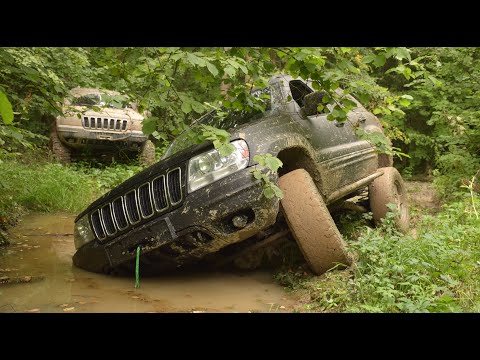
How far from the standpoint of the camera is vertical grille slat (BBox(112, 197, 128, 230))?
11.8ft

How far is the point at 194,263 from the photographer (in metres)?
4.18

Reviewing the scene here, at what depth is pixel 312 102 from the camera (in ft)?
12.7

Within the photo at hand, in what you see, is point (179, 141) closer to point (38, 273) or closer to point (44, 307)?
point (38, 273)

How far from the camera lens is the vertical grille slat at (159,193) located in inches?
134

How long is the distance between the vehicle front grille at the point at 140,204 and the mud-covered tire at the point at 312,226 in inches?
33.8

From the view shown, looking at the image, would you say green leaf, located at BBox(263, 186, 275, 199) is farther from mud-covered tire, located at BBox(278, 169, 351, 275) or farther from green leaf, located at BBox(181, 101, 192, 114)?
green leaf, located at BBox(181, 101, 192, 114)

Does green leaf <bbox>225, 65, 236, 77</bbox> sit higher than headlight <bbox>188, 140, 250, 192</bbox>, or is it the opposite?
green leaf <bbox>225, 65, 236, 77</bbox>

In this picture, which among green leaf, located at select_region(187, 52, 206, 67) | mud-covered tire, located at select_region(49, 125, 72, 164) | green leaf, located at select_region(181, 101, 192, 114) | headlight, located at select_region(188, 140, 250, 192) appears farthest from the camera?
mud-covered tire, located at select_region(49, 125, 72, 164)

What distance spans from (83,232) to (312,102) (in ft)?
7.58

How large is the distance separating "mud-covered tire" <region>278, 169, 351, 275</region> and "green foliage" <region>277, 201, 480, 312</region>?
155mm

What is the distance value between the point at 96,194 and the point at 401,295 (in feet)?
18.1

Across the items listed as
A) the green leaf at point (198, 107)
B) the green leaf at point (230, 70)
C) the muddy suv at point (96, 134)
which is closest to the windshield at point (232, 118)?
the green leaf at point (198, 107)

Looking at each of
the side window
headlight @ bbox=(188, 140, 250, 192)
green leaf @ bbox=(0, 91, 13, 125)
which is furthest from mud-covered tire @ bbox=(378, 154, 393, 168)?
green leaf @ bbox=(0, 91, 13, 125)
